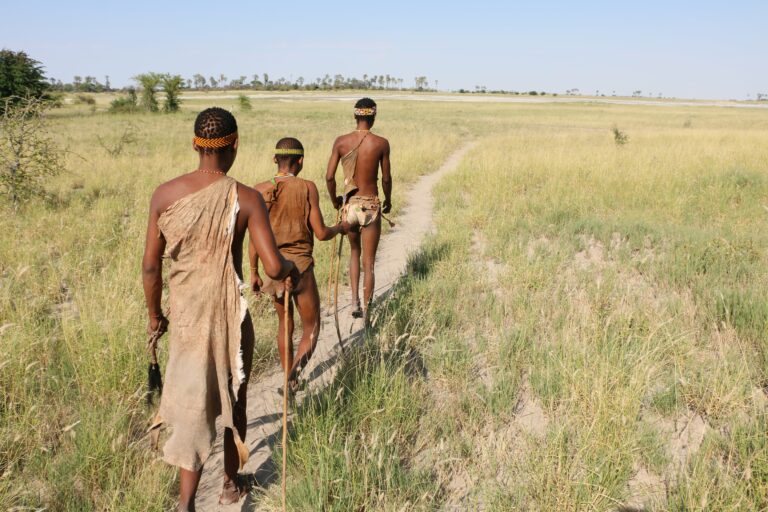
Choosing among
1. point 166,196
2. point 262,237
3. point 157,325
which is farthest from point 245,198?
point 157,325

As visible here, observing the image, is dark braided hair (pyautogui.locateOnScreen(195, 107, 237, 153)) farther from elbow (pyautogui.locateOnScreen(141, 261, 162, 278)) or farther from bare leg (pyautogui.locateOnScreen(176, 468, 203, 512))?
bare leg (pyautogui.locateOnScreen(176, 468, 203, 512))

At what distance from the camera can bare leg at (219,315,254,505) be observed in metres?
2.43

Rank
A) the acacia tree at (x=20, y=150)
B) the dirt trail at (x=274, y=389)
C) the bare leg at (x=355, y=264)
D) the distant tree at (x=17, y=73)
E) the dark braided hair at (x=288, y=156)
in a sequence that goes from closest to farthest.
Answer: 1. the dirt trail at (x=274, y=389)
2. the dark braided hair at (x=288, y=156)
3. the bare leg at (x=355, y=264)
4. the acacia tree at (x=20, y=150)
5. the distant tree at (x=17, y=73)

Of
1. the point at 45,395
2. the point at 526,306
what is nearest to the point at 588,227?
the point at 526,306

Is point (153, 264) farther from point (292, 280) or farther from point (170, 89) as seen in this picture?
point (170, 89)

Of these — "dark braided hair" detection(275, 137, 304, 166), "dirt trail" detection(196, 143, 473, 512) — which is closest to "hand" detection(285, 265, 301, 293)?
"dirt trail" detection(196, 143, 473, 512)

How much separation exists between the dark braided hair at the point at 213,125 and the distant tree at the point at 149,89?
47.2 m

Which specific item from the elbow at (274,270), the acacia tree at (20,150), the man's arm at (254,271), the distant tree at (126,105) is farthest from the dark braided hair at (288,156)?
the distant tree at (126,105)

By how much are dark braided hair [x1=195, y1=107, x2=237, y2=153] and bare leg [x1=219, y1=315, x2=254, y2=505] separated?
2.87 feet

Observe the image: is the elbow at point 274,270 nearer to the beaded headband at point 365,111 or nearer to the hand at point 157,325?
the hand at point 157,325

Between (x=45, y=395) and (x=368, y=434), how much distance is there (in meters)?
2.21

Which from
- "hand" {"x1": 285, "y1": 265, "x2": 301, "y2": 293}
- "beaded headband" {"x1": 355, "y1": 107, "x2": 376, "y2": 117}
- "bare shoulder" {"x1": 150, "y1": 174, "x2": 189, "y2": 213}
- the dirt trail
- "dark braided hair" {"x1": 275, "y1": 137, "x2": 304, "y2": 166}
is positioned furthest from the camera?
"beaded headband" {"x1": 355, "y1": 107, "x2": 376, "y2": 117}

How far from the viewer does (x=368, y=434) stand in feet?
9.55

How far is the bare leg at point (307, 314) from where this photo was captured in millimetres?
3564
